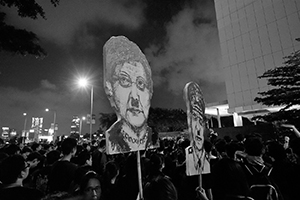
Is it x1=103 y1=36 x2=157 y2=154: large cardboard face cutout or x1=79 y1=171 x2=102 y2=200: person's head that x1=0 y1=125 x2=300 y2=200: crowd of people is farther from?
x1=103 y1=36 x2=157 y2=154: large cardboard face cutout

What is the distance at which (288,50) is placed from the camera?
90.1 feet

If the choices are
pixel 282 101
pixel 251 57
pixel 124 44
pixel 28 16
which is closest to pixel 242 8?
pixel 251 57

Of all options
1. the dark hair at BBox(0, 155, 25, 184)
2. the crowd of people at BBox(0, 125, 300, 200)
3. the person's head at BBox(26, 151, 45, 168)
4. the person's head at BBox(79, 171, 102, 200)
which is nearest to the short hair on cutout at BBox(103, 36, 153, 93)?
the person's head at BBox(79, 171, 102, 200)

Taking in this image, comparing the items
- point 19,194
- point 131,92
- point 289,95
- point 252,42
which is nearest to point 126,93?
point 131,92

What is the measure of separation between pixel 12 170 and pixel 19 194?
0.45 m

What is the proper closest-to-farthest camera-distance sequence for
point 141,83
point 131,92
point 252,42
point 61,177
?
point 131,92
point 141,83
point 61,177
point 252,42

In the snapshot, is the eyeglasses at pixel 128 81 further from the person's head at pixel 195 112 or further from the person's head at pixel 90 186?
the person's head at pixel 90 186

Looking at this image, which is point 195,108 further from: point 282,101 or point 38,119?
point 38,119

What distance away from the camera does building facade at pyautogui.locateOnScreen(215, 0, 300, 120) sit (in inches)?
1101

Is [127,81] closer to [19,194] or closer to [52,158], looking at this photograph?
[19,194]

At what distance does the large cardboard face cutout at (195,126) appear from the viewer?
2.82 m

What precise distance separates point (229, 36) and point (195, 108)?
36.2 m

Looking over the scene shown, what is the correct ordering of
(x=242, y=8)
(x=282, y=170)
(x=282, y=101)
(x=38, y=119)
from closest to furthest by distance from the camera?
(x=282, y=170), (x=282, y=101), (x=242, y=8), (x=38, y=119)

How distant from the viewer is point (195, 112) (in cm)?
323
